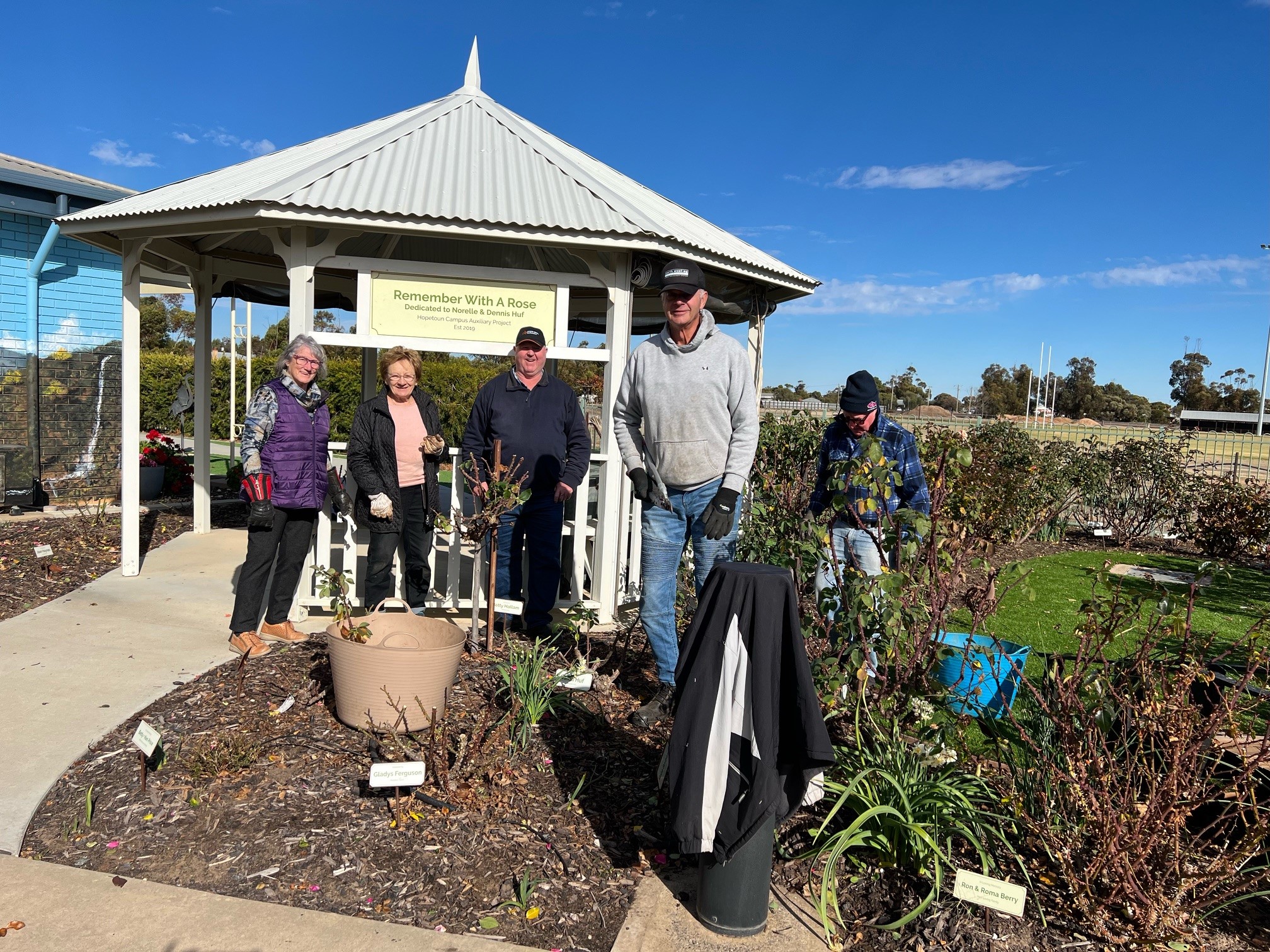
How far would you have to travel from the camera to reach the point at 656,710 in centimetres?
402

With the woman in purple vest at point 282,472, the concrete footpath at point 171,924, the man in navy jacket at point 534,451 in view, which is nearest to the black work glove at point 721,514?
the man in navy jacket at point 534,451

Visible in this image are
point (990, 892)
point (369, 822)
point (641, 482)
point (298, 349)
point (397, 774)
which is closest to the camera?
point (990, 892)

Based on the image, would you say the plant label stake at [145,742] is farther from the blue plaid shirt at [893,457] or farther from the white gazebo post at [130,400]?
the white gazebo post at [130,400]

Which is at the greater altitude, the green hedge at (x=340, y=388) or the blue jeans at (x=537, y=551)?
the green hedge at (x=340, y=388)

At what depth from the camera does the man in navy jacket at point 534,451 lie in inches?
199

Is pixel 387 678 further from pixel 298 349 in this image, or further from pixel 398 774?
pixel 298 349

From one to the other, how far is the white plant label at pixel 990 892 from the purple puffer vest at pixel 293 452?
3872 millimetres

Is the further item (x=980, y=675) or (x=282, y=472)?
(x=282, y=472)

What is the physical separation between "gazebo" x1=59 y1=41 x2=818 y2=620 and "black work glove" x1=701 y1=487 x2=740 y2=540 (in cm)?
211

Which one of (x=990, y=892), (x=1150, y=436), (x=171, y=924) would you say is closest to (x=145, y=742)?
(x=171, y=924)

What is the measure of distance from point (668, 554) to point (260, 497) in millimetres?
2364

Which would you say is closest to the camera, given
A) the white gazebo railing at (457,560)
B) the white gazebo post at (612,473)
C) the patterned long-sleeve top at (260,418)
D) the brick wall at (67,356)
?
the patterned long-sleeve top at (260,418)

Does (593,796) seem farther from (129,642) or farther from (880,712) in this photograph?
(129,642)

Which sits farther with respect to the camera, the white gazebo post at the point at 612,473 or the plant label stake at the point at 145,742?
the white gazebo post at the point at 612,473
